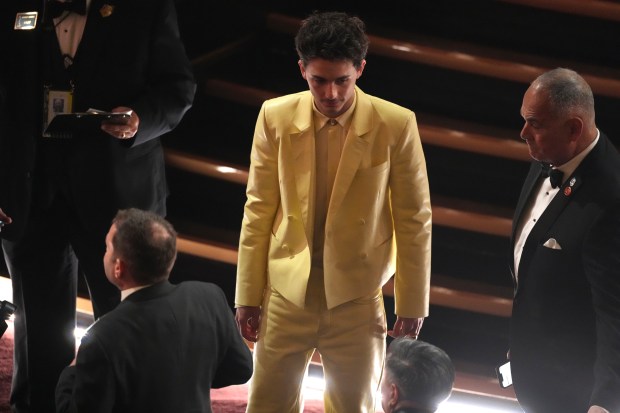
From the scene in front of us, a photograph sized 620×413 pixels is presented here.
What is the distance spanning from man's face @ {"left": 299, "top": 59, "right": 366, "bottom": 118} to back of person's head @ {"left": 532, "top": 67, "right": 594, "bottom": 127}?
1.64 feet

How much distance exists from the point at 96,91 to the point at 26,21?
0.99 ft

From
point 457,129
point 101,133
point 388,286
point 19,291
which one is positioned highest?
point 101,133

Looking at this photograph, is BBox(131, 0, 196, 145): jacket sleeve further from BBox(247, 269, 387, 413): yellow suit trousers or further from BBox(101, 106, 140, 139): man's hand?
BBox(247, 269, 387, 413): yellow suit trousers

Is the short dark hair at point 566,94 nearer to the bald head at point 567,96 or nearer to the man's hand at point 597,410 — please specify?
the bald head at point 567,96

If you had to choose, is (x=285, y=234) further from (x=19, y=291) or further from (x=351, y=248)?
(x=19, y=291)

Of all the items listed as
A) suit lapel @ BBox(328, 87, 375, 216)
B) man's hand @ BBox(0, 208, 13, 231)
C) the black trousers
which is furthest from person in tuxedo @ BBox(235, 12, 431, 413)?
man's hand @ BBox(0, 208, 13, 231)

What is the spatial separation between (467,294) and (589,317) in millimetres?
1931

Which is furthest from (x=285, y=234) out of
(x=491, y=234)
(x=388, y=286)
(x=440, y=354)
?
(x=491, y=234)

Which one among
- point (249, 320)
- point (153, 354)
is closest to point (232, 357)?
point (249, 320)

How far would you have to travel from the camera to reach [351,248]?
2.75 metres

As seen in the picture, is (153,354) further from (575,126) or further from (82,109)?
(575,126)

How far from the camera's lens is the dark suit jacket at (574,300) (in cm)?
236

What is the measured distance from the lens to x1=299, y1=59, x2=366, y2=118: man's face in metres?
2.62

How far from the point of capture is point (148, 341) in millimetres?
2504
